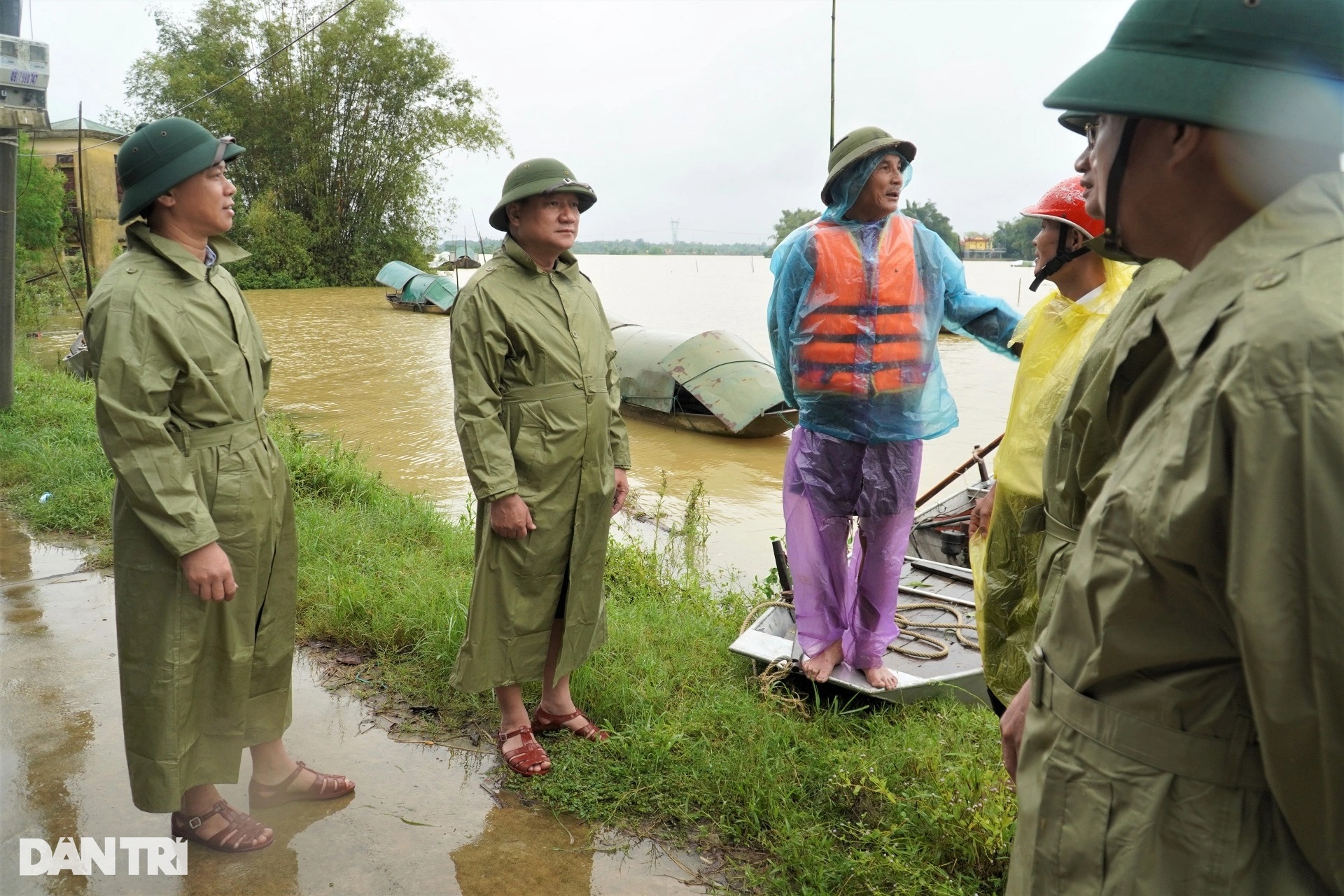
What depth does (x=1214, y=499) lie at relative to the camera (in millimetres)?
981

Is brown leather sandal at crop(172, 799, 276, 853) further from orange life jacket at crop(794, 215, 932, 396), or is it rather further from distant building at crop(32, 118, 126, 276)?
distant building at crop(32, 118, 126, 276)

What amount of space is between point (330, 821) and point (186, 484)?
3.79ft

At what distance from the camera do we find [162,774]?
2.58 m

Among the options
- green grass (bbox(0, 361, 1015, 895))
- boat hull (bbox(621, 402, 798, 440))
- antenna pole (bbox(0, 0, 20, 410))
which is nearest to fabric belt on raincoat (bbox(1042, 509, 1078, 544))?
green grass (bbox(0, 361, 1015, 895))

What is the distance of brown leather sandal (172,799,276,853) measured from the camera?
272cm

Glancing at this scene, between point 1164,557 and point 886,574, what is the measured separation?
8.96 feet

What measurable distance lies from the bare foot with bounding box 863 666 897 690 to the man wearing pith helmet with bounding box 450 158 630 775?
3.50 ft

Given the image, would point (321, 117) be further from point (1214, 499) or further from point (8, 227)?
point (1214, 499)

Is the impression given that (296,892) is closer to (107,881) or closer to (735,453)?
(107,881)

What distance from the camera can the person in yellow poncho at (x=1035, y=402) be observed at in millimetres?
2404

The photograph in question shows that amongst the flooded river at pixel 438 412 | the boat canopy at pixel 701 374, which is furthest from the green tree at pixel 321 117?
the boat canopy at pixel 701 374

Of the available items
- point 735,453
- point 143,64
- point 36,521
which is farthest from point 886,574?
point 143,64

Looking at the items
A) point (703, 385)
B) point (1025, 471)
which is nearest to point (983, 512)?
point (1025, 471)

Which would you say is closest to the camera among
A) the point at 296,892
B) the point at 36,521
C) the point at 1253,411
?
the point at 1253,411
